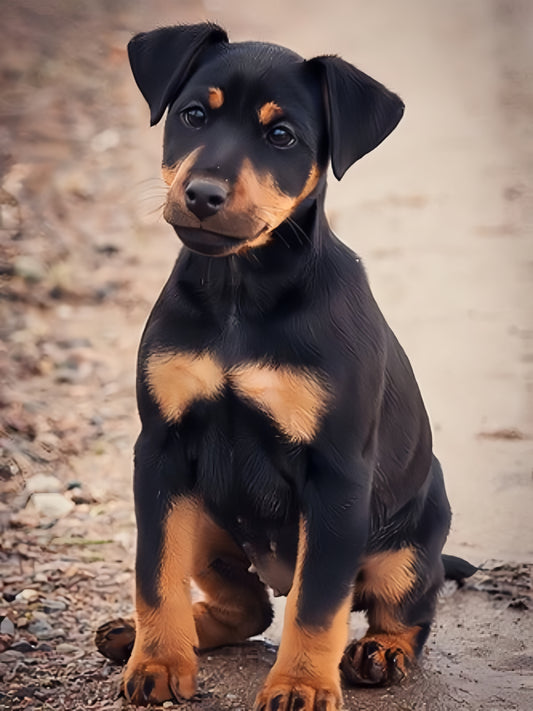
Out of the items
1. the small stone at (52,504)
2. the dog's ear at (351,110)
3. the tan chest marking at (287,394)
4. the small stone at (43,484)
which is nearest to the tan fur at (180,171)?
the dog's ear at (351,110)

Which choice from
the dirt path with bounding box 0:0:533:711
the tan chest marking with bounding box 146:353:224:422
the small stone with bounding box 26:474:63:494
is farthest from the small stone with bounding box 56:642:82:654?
the small stone with bounding box 26:474:63:494

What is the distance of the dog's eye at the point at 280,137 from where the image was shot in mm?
3350

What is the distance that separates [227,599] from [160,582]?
0.51 meters

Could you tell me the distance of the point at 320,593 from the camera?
3402mm

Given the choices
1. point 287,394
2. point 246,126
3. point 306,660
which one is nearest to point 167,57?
point 246,126

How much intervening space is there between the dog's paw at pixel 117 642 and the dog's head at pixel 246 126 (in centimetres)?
138

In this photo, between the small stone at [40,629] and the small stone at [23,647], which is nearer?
the small stone at [23,647]

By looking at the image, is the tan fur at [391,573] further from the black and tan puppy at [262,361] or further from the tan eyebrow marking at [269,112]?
the tan eyebrow marking at [269,112]

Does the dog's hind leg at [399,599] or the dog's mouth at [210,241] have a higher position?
the dog's mouth at [210,241]

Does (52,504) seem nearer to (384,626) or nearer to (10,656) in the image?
(10,656)

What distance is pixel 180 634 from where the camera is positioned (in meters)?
3.61

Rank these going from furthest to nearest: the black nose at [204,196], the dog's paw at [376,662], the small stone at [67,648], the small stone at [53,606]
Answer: the small stone at [53,606], the small stone at [67,648], the dog's paw at [376,662], the black nose at [204,196]

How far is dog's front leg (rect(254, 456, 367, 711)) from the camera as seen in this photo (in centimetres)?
341

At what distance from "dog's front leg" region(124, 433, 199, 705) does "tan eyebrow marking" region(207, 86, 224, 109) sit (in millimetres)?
963
